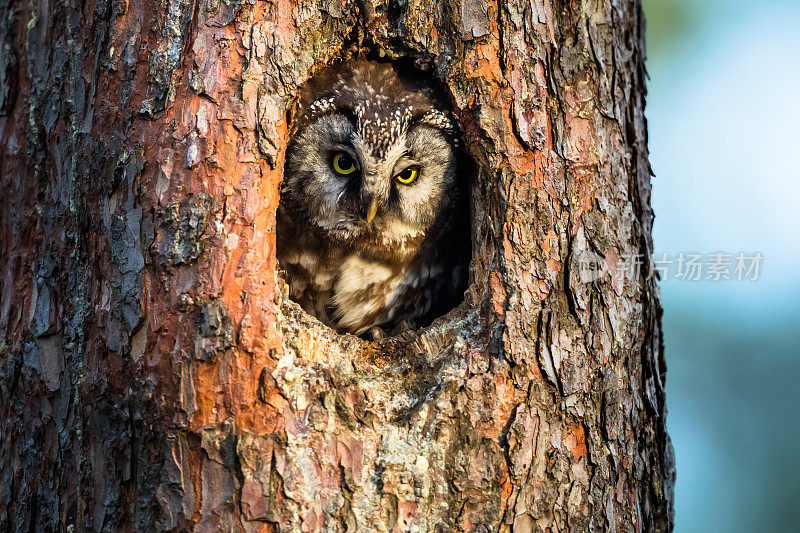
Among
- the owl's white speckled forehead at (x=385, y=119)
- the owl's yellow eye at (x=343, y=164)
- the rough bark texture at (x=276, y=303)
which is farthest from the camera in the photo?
the owl's yellow eye at (x=343, y=164)

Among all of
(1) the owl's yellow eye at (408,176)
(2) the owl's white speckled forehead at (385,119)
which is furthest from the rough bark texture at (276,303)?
(1) the owl's yellow eye at (408,176)

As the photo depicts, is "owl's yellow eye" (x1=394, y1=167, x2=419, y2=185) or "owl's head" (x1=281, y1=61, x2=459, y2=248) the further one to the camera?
"owl's yellow eye" (x1=394, y1=167, x2=419, y2=185)

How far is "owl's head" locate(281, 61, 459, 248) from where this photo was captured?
2.19 metres

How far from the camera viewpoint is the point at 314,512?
160 centimetres

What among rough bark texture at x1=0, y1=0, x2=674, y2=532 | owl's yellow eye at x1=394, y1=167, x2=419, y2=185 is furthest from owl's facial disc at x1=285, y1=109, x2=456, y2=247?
rough bark texture at x1=0, y1=0, x2=674, y2=532

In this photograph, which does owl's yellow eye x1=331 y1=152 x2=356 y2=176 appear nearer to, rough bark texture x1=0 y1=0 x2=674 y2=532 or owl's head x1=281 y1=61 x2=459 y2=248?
owl's head x1=281 y1=61 x2=459 y2=248

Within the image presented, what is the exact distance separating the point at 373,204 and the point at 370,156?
16cm

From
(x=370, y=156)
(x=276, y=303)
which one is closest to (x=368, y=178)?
(x=370, y=156)

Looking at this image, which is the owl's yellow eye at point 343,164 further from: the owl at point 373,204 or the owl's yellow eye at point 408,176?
the owl's yellow eye at point 408,176

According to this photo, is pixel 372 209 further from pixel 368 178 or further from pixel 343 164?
pixel 343 164

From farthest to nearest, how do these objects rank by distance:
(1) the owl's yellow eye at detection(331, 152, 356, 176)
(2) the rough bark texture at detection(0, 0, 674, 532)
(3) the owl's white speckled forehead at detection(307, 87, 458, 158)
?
(1) the owl's yellow eye at detection(331, 152, 356, 176), (3) the owl's white speckled forehead at detection(307, 87, 458, 158), (2) the rough bark texture at detection(0, 0, 674, 532)

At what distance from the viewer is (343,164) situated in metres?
2.30

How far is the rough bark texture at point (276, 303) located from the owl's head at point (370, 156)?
0.63ft

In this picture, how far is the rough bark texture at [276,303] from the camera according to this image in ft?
5.33
